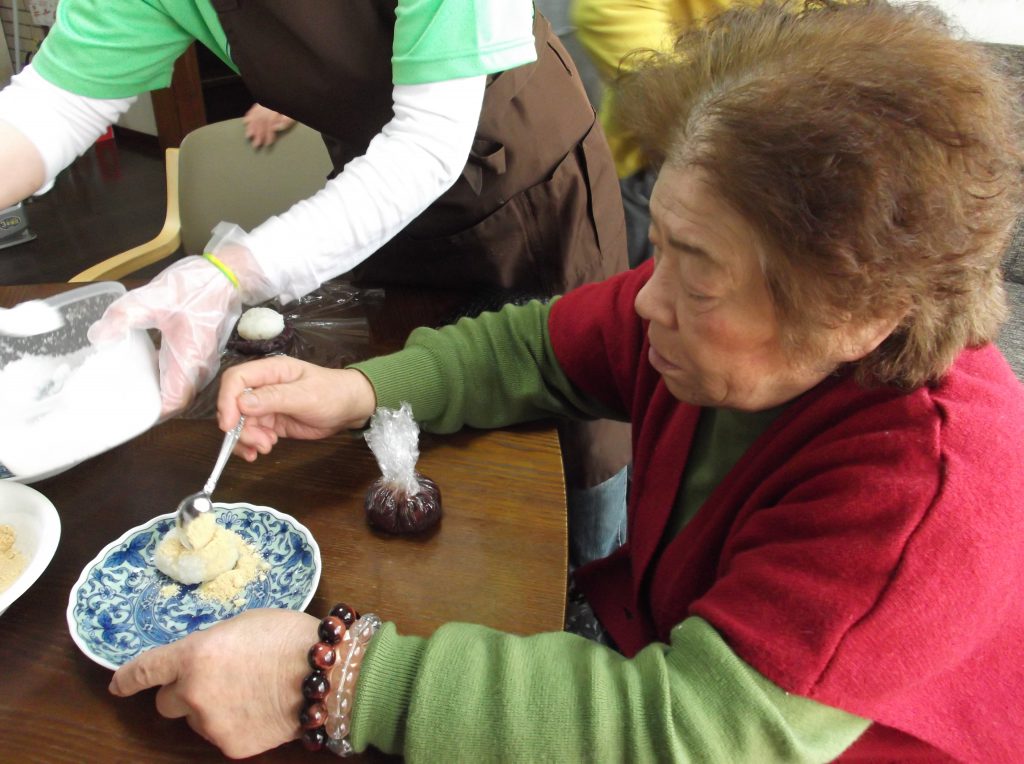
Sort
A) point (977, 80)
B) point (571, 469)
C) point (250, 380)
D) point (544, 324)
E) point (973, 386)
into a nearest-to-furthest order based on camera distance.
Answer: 1. point (977, 80)
2. point (973, 386)
3. point (250, 380)
4. point (544, 324)
5. point (571, 469)

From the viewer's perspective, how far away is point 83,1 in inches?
49.3

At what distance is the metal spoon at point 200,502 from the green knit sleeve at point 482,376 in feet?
0.69

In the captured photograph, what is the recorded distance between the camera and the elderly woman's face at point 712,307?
0.66m

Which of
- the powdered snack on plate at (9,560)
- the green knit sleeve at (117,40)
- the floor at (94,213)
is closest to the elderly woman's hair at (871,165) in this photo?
the powdered snack on plate at (9,560)

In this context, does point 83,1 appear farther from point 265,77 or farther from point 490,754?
point 490,754

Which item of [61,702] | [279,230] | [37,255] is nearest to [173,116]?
[37,255]

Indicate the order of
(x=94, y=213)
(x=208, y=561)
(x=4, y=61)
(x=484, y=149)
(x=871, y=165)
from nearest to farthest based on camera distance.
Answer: (x=871, y=165)
(x=208, y=561)
(x=484, y=149)
(x=94, y=213)
(x=4, y=61)

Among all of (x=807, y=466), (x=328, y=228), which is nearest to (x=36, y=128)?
(x=328, y=228)

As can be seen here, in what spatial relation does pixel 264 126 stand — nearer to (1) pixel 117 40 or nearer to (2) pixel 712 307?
(1) pixel 117 40

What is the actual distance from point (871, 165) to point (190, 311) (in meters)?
0.84

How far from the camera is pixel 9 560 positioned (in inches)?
33.7

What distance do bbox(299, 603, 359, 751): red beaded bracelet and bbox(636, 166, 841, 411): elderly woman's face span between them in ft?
1.35

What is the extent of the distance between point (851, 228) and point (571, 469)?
2.92 feet

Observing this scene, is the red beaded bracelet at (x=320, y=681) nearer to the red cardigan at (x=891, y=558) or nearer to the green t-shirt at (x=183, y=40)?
the red cardigan at (x=891, y=558)
